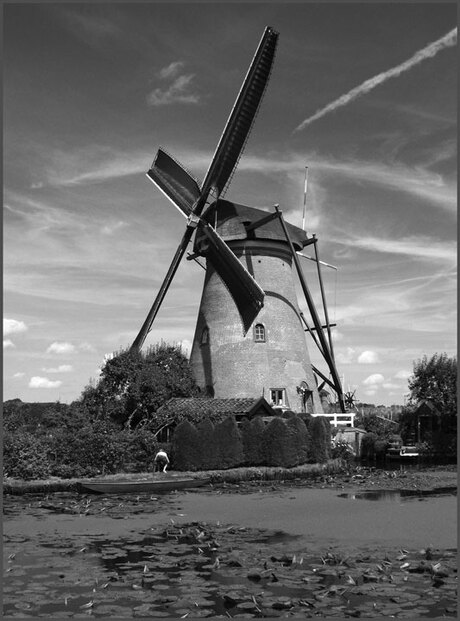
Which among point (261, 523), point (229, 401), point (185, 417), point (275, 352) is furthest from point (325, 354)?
point (261, 523)

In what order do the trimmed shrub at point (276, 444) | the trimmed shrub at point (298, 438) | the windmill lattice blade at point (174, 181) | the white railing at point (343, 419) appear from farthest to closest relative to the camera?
the white railing at point (343, 419)
the windmill lattice blade at point (174, 181)
the trimmed shrub at point (298, 438)
the trimmed shrub at point (276, 444)

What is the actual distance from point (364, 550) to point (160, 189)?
80.8 feet

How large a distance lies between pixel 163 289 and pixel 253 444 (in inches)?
361

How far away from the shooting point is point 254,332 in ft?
102

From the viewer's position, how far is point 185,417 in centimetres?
2609

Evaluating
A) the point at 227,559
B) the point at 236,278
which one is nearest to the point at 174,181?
the point at 236,278

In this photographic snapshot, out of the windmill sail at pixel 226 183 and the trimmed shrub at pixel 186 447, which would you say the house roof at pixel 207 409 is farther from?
the windmill sail at pixel 226 183

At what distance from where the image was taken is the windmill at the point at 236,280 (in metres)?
29.7

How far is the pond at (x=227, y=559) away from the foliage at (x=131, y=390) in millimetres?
11447

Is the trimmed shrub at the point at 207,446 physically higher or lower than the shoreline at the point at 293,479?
higher

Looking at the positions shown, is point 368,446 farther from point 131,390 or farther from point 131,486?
point 131,486

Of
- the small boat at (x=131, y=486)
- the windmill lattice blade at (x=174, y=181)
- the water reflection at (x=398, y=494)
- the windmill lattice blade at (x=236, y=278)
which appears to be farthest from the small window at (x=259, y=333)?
the small boat at (x=131, y=486)

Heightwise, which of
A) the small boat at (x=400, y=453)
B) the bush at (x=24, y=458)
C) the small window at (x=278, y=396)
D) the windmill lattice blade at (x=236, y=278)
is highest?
the windmill lattice blade at (x=236, y=278)

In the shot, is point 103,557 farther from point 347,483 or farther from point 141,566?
point 347,483
